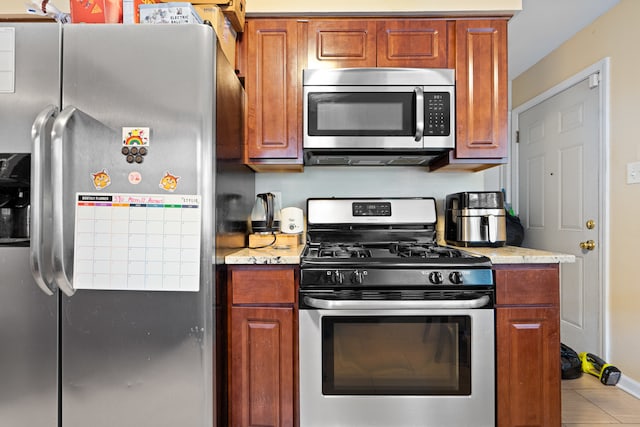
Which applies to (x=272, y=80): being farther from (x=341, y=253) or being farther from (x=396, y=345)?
(x=396, y=345)

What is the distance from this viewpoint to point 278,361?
1558mm

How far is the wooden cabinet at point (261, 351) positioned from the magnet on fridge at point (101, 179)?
562mm

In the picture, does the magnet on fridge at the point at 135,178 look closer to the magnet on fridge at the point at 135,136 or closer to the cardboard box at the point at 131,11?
the magnet on fridge at the point at 135,136

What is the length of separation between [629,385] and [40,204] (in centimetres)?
317

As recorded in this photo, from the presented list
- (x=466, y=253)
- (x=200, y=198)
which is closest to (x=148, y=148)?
(x=200, y=198)

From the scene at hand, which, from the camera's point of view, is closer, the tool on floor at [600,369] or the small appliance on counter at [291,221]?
the small appliance on counter at [291,221]

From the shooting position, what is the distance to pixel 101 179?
4.31ft

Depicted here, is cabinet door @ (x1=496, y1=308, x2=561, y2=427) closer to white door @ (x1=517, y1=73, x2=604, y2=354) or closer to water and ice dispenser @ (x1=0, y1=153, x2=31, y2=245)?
white door @ (x1=517, y1=73, x2=604, y2=354)

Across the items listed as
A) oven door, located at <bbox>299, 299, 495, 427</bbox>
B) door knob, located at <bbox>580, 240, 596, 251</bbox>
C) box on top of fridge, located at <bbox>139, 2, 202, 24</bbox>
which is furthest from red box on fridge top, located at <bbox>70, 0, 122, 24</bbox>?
door knob, located at <bbox>580, 240, 596, 251</bbox>

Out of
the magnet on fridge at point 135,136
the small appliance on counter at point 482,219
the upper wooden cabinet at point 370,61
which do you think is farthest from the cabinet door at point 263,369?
the small appliance on counter at point 482,219

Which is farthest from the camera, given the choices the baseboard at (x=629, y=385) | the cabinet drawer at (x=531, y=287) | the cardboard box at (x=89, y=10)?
the baseboard at (x=629, y=385)

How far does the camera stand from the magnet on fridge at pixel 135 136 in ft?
4.32

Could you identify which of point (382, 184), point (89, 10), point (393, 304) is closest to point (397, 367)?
point (393, 304)

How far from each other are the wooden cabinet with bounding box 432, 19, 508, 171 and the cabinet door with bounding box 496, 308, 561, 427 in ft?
2.60
